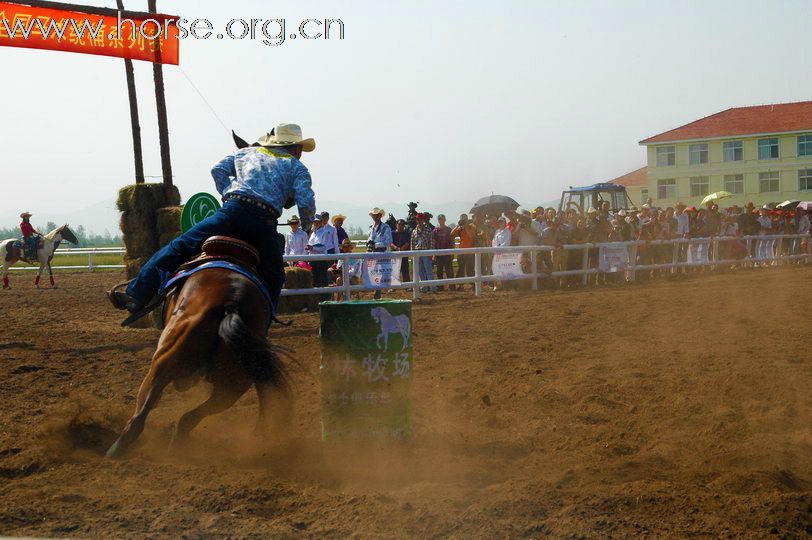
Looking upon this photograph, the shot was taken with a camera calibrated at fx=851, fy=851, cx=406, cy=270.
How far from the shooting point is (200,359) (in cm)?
491

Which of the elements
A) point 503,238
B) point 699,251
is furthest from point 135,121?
point 699,251

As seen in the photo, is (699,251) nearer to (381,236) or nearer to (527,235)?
(527,235)

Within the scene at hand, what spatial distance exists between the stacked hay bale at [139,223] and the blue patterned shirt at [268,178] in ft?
23.9

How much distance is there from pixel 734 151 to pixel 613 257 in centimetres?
5069

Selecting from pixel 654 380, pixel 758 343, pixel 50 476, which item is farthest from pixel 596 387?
pixel 50 476

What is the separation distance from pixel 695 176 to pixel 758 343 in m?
60.5

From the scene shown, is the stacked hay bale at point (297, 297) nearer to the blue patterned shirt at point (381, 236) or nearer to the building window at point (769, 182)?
the blue patterned shirt at point (381, 236)

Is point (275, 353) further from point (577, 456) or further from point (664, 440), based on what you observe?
point (664, 440)

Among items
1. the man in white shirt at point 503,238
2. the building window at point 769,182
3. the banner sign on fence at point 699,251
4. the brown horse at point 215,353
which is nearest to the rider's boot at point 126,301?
the brown horse at point 215,353

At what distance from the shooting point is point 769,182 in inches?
2525

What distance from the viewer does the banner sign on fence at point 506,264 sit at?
691 inches

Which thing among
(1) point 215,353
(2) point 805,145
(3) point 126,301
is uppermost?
(2) point 805,145

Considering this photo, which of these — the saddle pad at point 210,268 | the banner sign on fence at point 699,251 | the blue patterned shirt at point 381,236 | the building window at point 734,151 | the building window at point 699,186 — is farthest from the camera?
the building window at point 699,186

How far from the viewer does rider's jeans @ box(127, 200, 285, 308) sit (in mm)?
5652
